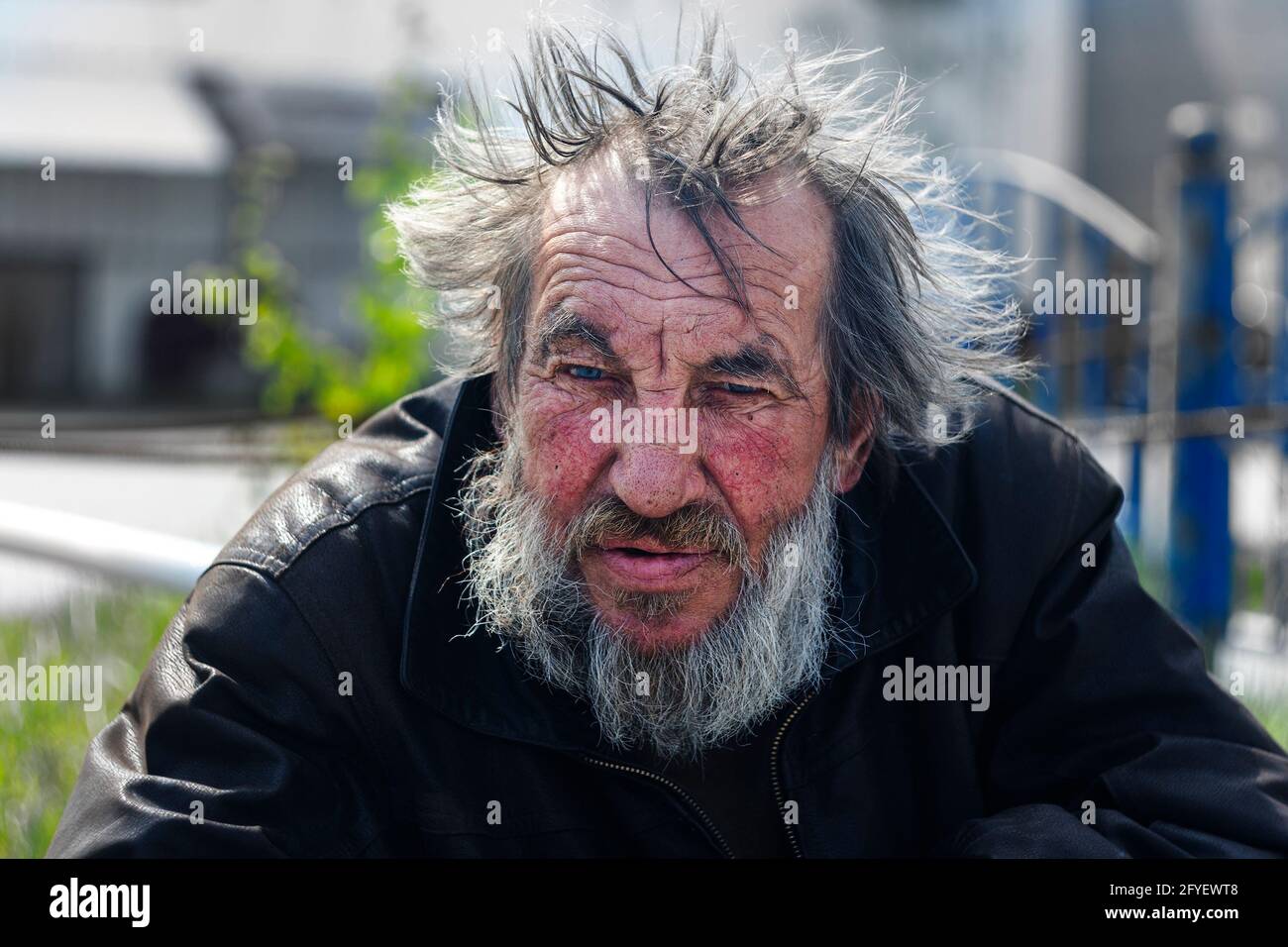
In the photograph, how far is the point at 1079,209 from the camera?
600 centimetres

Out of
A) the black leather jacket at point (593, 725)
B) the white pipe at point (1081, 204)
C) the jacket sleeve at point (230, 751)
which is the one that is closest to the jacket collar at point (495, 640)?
the black leather jacket at point (593, 725)

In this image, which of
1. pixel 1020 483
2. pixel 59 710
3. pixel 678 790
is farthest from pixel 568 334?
pixel 59 710

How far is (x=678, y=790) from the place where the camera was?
205 centimetres

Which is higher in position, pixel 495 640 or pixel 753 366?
pixel 753 366

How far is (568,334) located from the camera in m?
→ 2.07

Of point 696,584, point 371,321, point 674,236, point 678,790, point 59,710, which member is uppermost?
point 371,321

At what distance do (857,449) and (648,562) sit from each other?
1.69 ft

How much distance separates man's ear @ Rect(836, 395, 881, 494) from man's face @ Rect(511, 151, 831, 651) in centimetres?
15

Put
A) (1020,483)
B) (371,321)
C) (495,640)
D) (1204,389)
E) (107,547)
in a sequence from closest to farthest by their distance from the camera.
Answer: (495,640) → (1020,483) → (107,547) → (371,321) → (1204,389)

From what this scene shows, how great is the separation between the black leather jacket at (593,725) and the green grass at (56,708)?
0.90 m

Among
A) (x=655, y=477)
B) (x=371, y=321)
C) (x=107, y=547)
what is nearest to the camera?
(x=655, y=477)

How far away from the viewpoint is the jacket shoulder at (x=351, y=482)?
79.8 inches

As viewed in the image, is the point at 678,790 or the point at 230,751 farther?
the point at 678,790

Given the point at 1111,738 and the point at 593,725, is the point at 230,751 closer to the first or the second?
the point at 593,725
